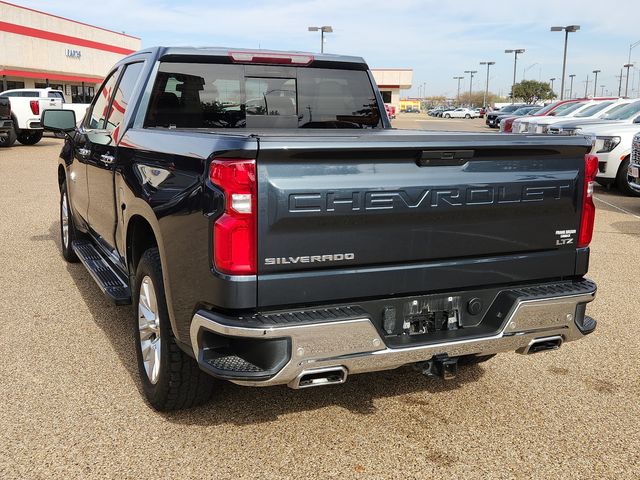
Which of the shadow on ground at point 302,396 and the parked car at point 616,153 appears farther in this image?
the parked car at point 616,153

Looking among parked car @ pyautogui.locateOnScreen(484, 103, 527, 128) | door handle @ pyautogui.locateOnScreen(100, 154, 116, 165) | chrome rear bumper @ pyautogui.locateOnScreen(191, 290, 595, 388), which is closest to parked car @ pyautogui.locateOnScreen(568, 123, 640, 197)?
chrome rear bumper @ pyautogui.locateOnScreen(191, 290, 595, 388)

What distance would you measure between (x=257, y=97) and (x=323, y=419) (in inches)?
92.3

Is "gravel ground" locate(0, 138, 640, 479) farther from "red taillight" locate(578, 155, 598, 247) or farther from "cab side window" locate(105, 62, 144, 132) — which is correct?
"cab side window" locate(105, 62, 144, 132)

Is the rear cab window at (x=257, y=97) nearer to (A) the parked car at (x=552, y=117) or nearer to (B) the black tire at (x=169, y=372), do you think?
(B) the black tire at (x=169, y=372)

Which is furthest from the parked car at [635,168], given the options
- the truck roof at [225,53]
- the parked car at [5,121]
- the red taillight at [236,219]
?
the parked car at [5,121]

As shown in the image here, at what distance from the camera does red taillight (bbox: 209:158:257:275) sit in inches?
108

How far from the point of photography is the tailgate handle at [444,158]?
3.04 m

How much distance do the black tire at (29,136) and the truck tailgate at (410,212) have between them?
2282cm

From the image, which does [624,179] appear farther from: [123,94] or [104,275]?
[104,275]

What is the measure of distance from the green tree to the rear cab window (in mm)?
110283

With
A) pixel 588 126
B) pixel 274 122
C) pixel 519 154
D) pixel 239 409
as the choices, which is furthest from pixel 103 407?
pixel 588 126

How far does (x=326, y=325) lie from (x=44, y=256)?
17.9 feet

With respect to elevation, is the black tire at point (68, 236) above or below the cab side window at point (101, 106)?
below

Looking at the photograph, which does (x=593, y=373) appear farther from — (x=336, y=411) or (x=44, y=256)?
(x=44, y=256)
